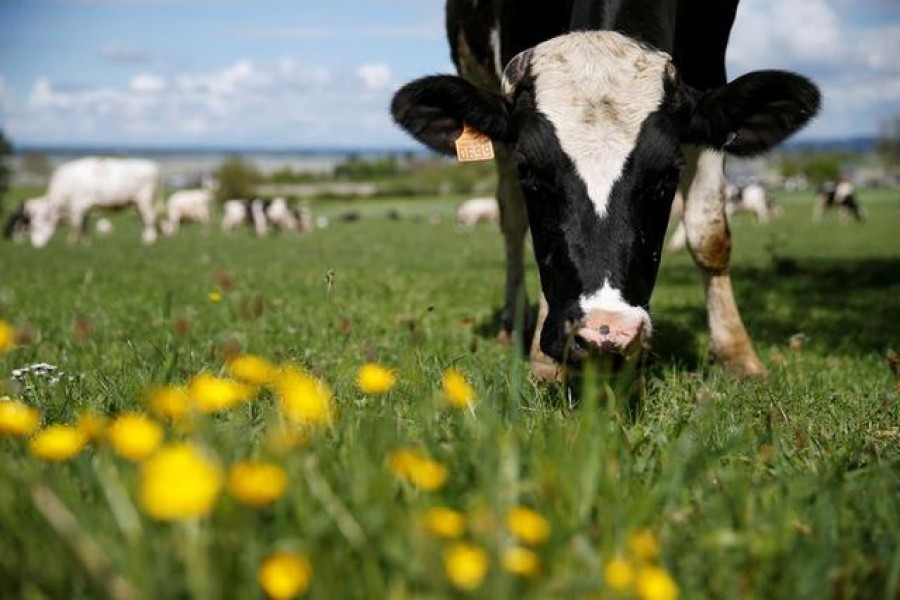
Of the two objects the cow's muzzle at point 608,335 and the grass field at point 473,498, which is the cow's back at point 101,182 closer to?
the grass field at point 473,498

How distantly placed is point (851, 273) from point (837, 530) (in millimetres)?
12891

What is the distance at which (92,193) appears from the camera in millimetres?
30641

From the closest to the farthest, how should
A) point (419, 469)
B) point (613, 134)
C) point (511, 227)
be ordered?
point (419, 469) < point (613, 134) < point (511, 227)

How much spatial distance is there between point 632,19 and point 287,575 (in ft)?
13.8

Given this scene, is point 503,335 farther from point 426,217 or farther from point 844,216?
point 426,217

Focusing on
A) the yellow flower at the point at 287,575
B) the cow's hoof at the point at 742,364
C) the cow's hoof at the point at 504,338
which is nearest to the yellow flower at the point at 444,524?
the yellow flower at the point at 287,575

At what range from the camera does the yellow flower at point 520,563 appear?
158 centimetres

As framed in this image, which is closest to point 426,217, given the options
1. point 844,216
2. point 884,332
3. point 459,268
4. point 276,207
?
point 276,207

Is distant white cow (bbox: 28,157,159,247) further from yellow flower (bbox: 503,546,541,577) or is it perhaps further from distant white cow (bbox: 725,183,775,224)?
distant white cow (bbox: 725,183,775,224)

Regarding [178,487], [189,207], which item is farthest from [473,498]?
[189,207]

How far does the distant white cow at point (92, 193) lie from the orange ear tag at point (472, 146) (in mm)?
27226

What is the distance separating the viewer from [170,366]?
9.29 ft

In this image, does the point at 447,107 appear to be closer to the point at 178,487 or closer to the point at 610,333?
the point at 610,333

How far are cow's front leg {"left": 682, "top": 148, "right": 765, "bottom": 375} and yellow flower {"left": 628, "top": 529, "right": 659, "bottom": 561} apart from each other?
13.0 feet
